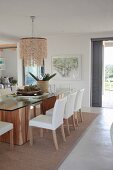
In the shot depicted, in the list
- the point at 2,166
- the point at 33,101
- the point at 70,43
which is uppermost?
the point at 70,43

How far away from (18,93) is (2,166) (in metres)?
2.07

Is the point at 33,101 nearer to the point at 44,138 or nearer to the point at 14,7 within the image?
the point at 44,138

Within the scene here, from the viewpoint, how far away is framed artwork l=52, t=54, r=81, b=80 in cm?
701

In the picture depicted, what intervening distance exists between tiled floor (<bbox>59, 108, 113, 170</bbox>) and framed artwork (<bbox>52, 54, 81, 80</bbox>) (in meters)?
2.49

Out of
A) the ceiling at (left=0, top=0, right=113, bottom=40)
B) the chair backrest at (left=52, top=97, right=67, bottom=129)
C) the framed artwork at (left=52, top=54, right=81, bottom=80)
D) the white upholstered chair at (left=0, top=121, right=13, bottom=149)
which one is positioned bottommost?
the white upholstered chair at (left=0, top=121, right=13, bottom=149)

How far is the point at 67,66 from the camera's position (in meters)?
7.16

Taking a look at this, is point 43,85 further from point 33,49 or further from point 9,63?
point 9,63

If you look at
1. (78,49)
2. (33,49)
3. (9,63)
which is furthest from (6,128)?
(9,63)

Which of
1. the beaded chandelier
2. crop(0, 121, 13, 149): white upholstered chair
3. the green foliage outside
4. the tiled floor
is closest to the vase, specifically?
the beaded chandelier

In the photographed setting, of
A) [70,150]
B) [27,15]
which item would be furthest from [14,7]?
[70,150]

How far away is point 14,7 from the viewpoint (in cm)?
361

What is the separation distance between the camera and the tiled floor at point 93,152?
3.10 m

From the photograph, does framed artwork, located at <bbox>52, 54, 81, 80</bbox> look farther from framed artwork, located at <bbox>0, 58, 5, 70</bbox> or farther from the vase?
framed artwork, located at <bbox>0, 58, 5, 70</bbox>

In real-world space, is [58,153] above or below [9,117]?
below
